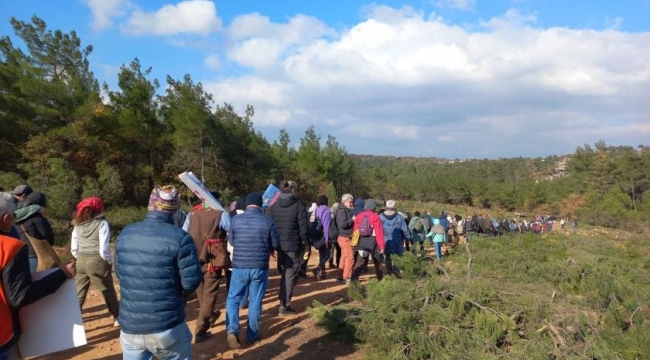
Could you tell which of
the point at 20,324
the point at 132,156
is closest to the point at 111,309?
the point at 20,324

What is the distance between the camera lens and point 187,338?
2756 millimetres

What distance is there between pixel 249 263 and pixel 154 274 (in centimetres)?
179

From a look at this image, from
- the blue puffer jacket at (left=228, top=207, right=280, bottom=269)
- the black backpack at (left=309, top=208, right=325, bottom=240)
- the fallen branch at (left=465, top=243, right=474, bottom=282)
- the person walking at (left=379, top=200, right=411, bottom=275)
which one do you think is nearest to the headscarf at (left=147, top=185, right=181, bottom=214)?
the blue puffer jacket at (left=228, top=207, right=280, bottom=269)

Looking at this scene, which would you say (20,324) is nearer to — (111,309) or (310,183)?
(111,309)

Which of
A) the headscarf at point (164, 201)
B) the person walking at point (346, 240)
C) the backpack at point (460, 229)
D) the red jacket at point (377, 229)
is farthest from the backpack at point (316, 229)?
the backpack at point (460, 229)

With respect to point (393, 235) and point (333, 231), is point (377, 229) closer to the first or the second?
point (393, 235)

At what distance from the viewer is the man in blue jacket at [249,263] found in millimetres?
4371

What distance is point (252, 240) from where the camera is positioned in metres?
4.38

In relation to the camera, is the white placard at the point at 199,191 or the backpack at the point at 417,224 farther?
the backpack at the point at 417,224

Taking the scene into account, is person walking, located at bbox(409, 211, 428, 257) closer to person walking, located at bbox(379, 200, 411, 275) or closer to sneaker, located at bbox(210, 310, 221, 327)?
person walking, located at bbox(379, 200, 411, 275)

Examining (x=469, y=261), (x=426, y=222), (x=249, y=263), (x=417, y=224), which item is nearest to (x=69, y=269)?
(x=249, y=263)

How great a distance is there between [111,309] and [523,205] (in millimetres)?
73852

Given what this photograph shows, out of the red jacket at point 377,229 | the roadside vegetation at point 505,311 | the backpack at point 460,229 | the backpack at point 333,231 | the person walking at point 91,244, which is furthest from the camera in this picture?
the backpack at point 460,229

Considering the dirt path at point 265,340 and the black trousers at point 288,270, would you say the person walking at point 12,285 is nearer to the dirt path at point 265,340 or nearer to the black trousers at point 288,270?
the dirt path at point 265,340
